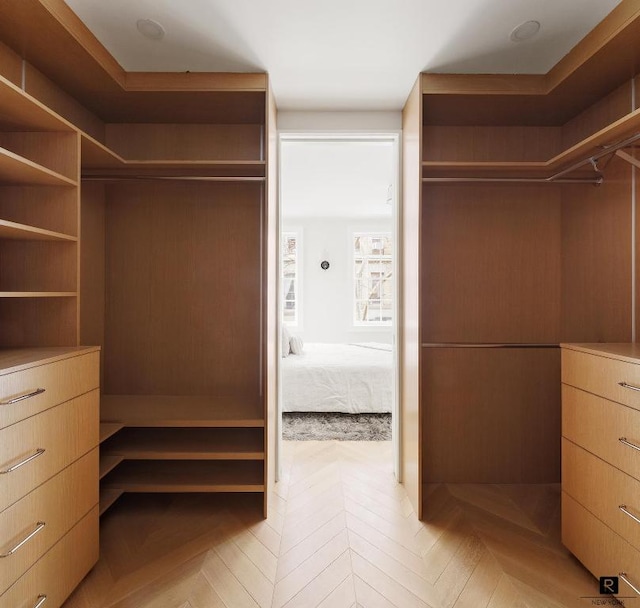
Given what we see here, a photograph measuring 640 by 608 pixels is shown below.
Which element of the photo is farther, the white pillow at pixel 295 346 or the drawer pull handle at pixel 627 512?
the white pillow at pixel 295 346

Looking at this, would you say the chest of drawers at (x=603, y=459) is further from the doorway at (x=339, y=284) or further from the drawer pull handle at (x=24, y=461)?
the drawer pull handle at (x=24, y=461)

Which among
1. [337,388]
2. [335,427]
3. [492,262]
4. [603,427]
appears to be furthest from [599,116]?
[335,427]

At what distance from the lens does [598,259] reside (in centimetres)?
224

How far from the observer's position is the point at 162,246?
A: 2.60 m

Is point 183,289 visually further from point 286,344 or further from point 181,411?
point 286,344

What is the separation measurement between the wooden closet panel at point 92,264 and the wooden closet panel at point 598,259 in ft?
9.52

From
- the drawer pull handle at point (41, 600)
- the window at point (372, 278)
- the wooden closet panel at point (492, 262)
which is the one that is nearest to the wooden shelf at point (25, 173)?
the drawer pull handle at point (41, 600)

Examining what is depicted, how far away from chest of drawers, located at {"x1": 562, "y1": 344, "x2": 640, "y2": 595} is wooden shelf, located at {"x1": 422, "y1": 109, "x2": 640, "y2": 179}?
0.93 m

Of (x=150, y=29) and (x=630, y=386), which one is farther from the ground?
(x=150, y=29)

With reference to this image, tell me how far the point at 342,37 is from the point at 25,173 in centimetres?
151

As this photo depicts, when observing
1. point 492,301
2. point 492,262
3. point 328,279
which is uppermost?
point 328,279

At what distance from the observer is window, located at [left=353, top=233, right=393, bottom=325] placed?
256 inches

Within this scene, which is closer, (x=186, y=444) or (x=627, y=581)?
(x=627, y=581)

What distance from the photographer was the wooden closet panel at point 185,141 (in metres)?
2.58
